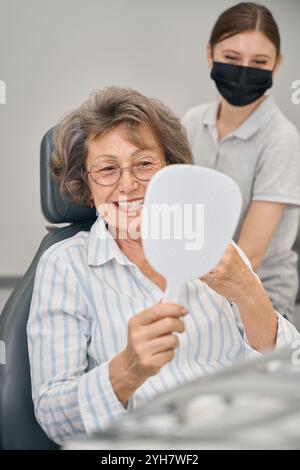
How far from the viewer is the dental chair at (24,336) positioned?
1131 mm

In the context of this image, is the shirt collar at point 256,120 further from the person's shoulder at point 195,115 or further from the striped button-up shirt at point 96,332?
the striped button-up shirt at point 96,332

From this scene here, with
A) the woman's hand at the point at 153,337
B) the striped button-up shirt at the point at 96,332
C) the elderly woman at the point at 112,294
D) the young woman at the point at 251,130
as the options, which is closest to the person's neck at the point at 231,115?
the young woman at the point at 251,130

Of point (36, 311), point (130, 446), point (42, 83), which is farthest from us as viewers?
point (42, 83)

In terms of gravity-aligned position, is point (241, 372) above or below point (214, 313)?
above

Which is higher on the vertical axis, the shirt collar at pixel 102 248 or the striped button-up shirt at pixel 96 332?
the shirt collar at pixel 102 248

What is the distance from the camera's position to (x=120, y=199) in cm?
112

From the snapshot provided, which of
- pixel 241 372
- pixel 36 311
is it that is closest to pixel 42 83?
pixel 36 311

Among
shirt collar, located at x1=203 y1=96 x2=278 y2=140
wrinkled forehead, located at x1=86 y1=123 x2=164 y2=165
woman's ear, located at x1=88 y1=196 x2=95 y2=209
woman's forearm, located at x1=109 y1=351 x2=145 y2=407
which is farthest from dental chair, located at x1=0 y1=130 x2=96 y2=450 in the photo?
shirt collar, located at x1=203 y1=96 x2=278 y2=140

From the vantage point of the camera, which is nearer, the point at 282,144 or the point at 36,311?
the point at 36,311

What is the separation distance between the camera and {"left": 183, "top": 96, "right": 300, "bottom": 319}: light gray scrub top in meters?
1.29

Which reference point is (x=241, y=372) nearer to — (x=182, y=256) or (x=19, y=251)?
(x=182, y=256)

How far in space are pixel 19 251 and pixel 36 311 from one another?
21 centimetres

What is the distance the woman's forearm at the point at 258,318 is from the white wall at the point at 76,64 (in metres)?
0.42

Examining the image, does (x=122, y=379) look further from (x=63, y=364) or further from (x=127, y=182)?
(x=127, y=182)
